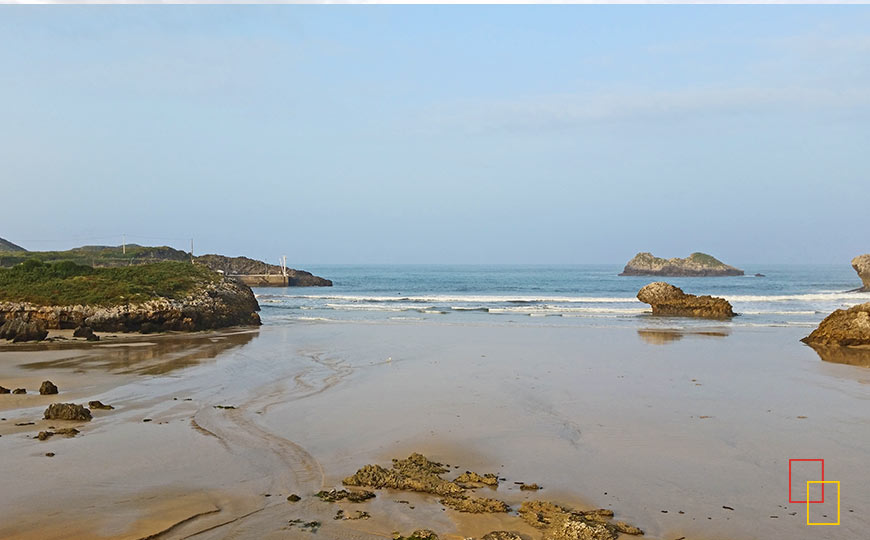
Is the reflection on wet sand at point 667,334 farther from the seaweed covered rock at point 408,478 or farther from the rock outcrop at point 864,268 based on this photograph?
the rock outcrop at point 864,268

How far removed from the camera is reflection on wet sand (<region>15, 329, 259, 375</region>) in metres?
16.4

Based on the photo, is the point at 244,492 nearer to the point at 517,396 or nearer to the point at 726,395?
the point at 517,396

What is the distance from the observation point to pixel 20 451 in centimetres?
857

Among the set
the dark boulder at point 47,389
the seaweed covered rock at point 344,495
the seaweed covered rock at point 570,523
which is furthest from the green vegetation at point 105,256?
the seaweed covered rock at point 570,523

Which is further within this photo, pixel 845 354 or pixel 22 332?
pixel 22 332

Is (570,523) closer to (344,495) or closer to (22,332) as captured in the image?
(344,495)

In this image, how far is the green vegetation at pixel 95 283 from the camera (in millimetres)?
25875

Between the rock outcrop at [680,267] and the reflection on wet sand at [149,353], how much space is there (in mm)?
109600

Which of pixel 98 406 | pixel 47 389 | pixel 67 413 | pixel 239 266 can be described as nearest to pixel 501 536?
pixel 67 413

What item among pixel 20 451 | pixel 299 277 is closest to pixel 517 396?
pixel 20 451

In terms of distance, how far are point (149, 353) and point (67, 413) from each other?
934cm

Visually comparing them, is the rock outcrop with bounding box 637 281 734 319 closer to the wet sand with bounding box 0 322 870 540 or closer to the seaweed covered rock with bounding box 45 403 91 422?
the wet sand with bounding box 0 322 870 540

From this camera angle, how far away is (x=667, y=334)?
26203mm

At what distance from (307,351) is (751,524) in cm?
1549
